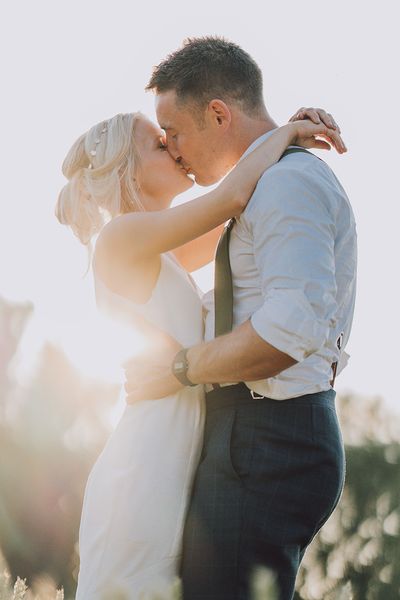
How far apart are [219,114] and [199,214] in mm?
541

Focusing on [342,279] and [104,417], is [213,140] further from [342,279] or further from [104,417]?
[104,417]

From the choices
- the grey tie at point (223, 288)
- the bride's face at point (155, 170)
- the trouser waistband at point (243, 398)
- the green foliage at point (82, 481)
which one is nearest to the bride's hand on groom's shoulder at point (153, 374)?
the trouser waistband at point (243, 398)

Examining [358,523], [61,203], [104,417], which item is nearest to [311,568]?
[358,523]

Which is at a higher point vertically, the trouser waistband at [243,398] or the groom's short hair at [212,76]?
the groom's short hair at [212,76]

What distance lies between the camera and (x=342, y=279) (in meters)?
3.27

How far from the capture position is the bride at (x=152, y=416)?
3230mm

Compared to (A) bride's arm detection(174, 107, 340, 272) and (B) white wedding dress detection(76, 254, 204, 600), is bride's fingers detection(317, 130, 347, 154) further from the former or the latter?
(A) bride's arm detection(174, 107, 340, 272)

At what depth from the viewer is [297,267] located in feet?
9.50

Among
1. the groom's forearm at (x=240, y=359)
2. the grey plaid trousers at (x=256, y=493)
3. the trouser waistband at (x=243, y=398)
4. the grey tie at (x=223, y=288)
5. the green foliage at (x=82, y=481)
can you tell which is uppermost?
the grey tie at (x=223, y=288)

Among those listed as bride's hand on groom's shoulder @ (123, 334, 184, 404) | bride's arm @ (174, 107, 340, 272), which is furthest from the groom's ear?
bride's arm @ (174, 107, 340, 272)

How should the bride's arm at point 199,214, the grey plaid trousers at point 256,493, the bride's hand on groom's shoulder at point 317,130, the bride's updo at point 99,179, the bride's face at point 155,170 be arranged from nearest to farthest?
the grey plaid trousers at point 256,493, the bride's arm at point 199,214, the bride's hand on groom's shoulder at point 317,130, the bride's updo at point 99,179, the bride's face at point 155,170

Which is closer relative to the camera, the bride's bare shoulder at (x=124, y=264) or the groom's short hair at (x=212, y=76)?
the bride's bare shoulder at (x=124, y=264)

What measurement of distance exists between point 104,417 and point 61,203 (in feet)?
33.8

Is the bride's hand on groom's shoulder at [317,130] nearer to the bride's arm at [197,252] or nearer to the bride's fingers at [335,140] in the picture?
the bride's fingers at [335,140]
